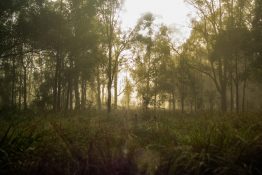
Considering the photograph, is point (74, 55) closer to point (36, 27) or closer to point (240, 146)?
point (36, 27)

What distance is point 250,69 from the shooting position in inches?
1129

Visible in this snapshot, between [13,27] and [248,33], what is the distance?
806 inches

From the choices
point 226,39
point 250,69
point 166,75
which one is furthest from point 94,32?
point 166,75

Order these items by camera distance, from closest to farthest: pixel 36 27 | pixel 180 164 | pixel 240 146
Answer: pixel 180 164 → pixel 240 146 → pixel 36 27

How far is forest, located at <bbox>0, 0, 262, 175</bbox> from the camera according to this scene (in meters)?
6.38

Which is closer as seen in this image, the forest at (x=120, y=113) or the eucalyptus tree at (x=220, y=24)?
the forest at (x=120, y=113)

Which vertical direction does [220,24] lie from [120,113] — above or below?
above

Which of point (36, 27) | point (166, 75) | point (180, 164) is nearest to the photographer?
point (180, 164)

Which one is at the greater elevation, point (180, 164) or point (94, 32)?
point (94, 32)

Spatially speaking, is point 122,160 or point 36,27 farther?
point 36,27

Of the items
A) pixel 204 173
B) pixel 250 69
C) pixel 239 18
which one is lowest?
pixel 204 173

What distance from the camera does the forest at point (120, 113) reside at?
638 centimetres

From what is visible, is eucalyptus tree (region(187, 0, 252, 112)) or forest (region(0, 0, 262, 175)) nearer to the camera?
forest (region(0, 0, 262, 175))

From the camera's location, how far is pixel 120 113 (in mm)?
31406
